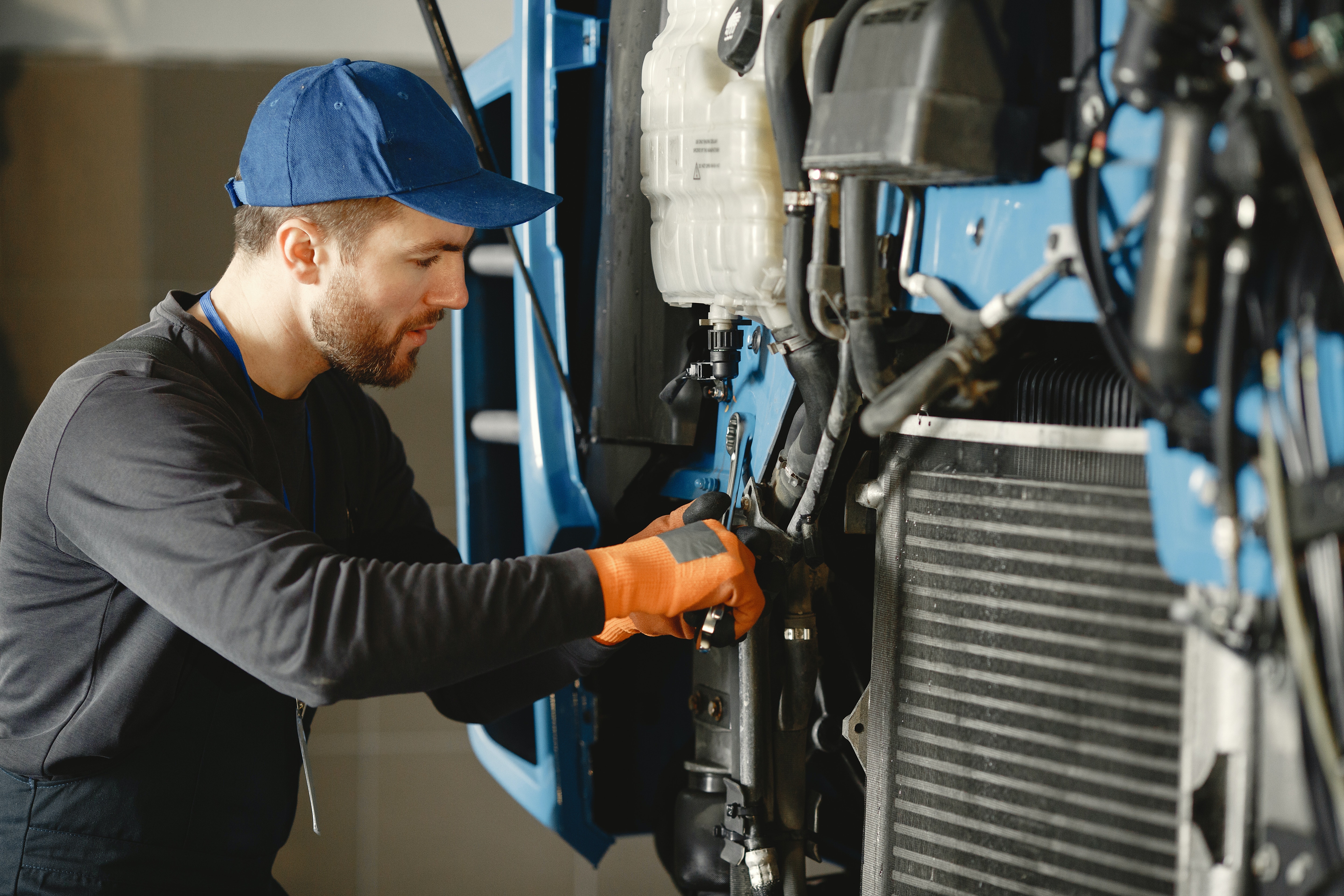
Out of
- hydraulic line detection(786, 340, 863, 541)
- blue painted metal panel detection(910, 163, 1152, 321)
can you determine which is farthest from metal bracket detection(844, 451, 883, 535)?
blue painted metal panel detection(910, 163, 1152, 321)

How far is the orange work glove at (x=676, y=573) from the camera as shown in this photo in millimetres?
1153

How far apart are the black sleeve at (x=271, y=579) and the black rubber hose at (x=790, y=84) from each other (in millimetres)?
496

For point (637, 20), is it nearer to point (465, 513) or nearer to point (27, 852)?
point (465, 513)

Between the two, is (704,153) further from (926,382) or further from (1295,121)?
(1295,121)

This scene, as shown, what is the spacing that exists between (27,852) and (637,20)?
1.41m

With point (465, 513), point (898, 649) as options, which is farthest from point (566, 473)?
point (898, 649)

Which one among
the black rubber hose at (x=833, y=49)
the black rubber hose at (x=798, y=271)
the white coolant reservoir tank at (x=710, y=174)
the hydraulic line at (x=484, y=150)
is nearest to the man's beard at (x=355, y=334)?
the hydraulic line at (x=484, y=150)

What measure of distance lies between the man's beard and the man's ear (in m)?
0.03

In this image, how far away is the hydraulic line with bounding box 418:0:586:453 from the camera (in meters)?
1.60

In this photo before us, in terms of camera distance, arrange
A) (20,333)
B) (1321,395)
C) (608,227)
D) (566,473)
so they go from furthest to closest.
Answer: (20,333) → (566,473) → (608,227) → (1321,395)

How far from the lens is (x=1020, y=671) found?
3.33ft

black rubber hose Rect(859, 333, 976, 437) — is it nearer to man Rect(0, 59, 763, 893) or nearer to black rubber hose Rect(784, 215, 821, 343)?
black rubber hose Rect(784, 215, 821, 343)

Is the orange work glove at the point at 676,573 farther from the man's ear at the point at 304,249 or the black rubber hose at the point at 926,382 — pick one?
the man's ear at the point at 304,249

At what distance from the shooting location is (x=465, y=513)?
203 cm
